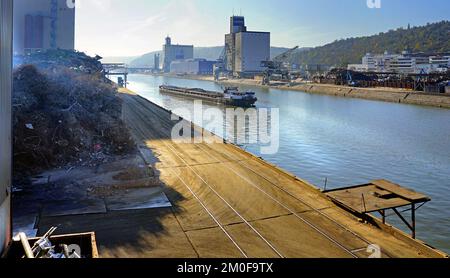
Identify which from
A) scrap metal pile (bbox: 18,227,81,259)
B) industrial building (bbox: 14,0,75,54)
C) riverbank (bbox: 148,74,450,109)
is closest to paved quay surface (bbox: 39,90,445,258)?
scrap metal pile (bbox: 18,227,81,259)

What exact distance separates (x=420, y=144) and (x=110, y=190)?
13.2 metres

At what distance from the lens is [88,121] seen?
1132cm

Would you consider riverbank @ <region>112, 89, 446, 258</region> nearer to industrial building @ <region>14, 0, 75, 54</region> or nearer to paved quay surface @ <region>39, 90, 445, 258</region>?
paved quay surface @ <region>39, 90, 445, 258</region>

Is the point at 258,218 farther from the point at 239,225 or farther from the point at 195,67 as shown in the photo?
the point at 195,67

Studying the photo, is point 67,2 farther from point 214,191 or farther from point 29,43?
point 214,191

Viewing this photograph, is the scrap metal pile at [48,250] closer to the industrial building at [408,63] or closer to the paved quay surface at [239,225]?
the paved quay surface at [239,225]

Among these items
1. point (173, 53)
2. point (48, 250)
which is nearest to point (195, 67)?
point (173, 53)

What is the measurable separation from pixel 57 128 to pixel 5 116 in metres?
6.55

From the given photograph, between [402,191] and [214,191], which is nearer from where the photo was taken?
[402,191]

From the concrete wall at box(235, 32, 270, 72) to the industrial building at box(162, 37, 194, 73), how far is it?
60.4 m

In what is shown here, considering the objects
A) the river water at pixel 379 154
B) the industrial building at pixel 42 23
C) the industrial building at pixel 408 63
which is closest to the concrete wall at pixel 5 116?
the river water at pixel 379 154

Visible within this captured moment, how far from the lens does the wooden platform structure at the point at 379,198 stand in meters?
6.35

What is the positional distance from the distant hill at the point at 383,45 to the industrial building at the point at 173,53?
45113 mm
